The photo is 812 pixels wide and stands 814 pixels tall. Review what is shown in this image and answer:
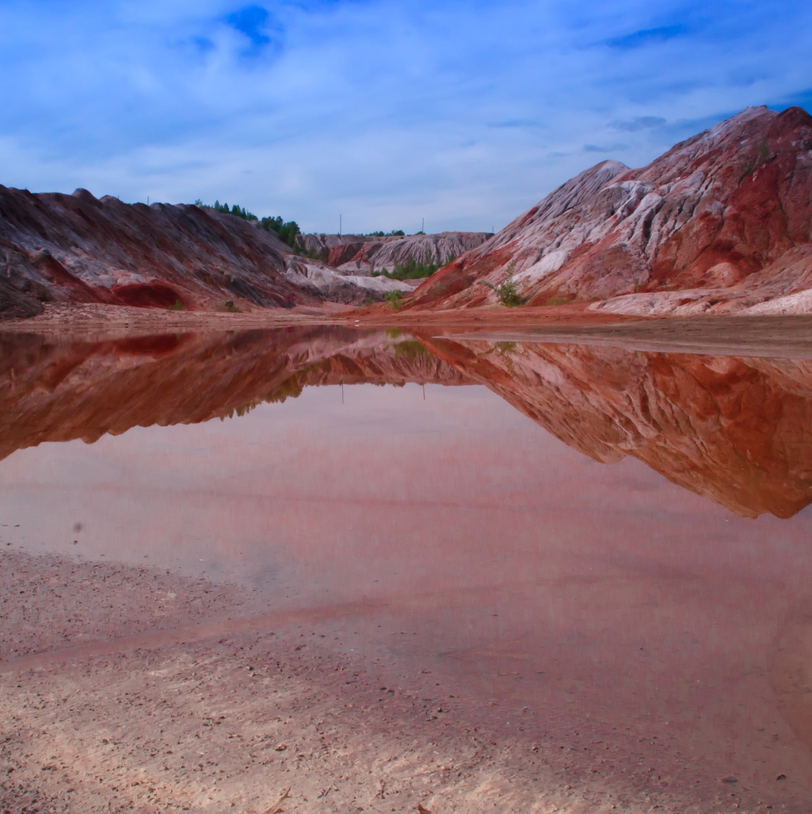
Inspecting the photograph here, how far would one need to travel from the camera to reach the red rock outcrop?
45.5 meters

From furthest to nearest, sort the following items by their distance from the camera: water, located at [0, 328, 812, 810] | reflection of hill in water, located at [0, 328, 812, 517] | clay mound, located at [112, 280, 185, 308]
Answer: clay mound, located at [112, 280, 185, 308] → reflection of hill in water, located at [0, 328, 812, 517] → water, located at [0, 328, 812, 810]

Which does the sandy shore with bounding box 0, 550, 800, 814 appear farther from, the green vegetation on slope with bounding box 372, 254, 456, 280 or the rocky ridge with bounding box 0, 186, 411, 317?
the green vegetation on slope with bounding box 372, 254, 456, 280

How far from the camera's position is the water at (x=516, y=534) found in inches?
129

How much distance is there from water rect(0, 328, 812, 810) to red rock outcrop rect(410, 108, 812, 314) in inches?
1189

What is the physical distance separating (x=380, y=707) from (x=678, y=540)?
2995 millimetres

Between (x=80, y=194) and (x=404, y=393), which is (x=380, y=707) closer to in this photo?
(x=404, y=393)

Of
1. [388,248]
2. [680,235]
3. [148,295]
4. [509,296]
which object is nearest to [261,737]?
[509,296]

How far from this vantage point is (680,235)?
52688 mm

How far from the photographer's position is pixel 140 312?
48.3 metres

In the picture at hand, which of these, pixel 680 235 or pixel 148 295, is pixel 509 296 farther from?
pixel 148 295

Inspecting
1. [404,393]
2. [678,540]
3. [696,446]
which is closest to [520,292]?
[404,393]

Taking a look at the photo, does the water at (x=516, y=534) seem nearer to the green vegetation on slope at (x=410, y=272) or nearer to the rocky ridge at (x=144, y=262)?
the rocky ridge at (x=144, y=262)

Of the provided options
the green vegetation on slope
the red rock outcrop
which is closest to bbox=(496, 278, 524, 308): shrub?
the red rock outcrop

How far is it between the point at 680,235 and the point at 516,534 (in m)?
51.7
